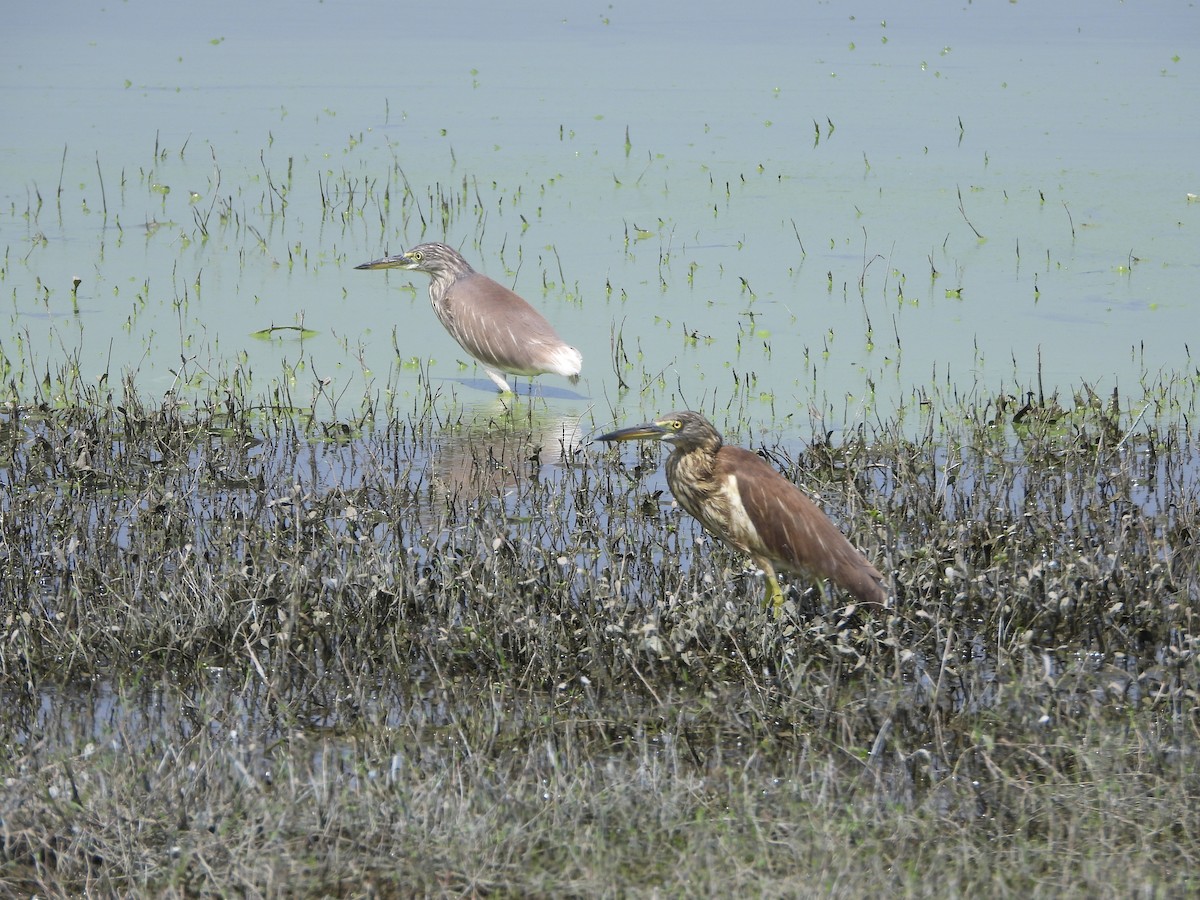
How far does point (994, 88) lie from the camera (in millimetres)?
18172

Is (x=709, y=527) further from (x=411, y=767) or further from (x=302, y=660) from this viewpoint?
(x=411, y=767)

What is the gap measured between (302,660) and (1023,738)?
220 cm

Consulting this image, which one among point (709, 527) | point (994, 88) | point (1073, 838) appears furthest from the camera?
point (994, 88)

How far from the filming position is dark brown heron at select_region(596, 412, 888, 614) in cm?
532

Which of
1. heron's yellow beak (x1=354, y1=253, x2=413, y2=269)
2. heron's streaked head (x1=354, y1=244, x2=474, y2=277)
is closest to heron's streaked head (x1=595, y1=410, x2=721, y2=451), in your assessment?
heron's streaked head (x1=354, y1=244, x2=474, y2=277)

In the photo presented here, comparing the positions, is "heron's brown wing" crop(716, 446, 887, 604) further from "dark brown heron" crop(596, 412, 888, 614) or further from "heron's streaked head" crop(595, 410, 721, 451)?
"heron's streaked head" crop(595, 410, 721, 451)

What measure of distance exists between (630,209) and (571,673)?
831 centimetres

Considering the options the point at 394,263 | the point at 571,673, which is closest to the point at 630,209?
the point at 394,263

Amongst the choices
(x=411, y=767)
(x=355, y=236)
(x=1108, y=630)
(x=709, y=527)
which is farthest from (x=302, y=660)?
(x=355, y=236)

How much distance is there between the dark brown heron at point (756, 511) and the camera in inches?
210

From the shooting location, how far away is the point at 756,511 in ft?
17.8

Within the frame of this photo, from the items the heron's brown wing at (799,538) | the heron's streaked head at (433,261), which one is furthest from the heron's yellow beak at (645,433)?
the heron's streaked head at (433,261)

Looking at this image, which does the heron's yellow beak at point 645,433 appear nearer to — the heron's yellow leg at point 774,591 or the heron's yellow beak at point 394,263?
the heron's yellow leg at point 774,591

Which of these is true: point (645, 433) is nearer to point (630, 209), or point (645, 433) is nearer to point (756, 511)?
point (756, 511)
